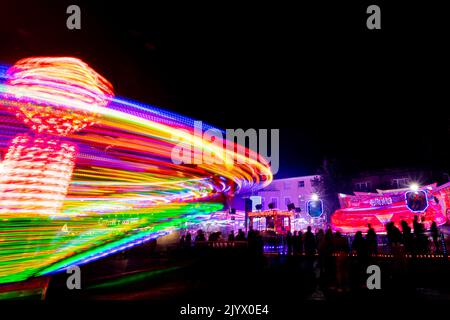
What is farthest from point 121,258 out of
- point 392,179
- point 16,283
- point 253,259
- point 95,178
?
point 392,179

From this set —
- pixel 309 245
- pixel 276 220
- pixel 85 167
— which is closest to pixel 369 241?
pixel 309 245

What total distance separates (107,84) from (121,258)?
10595 millimetres

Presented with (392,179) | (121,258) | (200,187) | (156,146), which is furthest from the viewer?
(392,179)

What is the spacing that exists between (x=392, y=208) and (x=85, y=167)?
19294 mm

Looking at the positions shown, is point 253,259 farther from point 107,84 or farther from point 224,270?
point 107,84

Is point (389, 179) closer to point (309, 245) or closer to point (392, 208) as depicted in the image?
point (392, 208)

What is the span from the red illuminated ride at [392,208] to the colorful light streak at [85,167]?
1191 centimetres

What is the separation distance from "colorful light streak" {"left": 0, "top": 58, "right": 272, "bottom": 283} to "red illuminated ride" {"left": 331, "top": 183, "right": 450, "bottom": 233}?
11910 millimetres

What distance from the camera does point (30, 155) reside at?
8195 millimetres

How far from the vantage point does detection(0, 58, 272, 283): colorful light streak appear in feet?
21.3

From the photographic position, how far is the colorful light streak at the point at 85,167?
6484 millimetres

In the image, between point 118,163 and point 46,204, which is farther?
point 118,163

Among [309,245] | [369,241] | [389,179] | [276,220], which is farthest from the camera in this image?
[389,179]

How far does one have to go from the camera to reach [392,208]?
19922mm
